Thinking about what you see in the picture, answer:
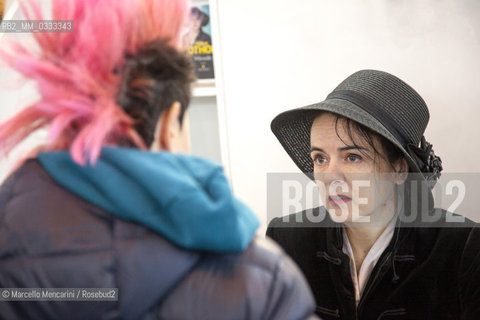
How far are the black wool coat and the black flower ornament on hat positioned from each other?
0.54ft

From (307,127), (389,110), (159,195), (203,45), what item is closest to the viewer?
(159,195)

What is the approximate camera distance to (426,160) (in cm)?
133

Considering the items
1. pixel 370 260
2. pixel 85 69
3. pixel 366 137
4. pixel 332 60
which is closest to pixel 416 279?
pixel 370 260

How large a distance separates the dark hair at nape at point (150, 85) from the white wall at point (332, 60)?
1.21m

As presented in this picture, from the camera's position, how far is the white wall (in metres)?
1.82

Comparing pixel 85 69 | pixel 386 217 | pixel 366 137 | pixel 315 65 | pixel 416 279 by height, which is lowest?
pixel 416 279

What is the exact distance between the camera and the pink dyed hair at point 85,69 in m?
0.58

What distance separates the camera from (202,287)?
0.58m

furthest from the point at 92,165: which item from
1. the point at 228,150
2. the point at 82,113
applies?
the point at 228,150

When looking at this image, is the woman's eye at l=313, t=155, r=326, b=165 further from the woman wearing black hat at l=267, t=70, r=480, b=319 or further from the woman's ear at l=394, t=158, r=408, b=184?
the woman's ear at l=394, t=158, r=408, b=184

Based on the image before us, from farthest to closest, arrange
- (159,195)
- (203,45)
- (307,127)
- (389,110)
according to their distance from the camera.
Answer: (203,45)
(307,127)
(389,110)
(159,195)

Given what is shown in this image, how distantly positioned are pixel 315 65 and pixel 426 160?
2.27ft

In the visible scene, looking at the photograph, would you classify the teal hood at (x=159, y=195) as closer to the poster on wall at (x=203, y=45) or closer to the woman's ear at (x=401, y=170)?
the woman's ear at (x=401, y=170)

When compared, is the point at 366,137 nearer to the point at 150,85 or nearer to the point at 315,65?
the point at 315,65
